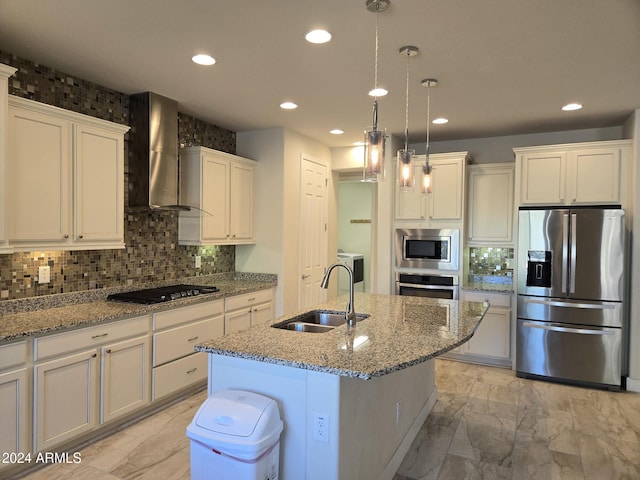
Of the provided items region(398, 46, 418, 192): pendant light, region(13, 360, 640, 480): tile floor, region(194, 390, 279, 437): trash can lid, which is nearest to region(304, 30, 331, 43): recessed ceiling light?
region(398, 46, 418, 192): pendant light

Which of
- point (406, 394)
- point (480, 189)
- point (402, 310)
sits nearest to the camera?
point (406, 394)

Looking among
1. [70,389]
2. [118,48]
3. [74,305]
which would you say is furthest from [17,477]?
[118,48]

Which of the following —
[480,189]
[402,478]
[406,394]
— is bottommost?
[402,478]

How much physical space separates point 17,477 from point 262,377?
5.42ft

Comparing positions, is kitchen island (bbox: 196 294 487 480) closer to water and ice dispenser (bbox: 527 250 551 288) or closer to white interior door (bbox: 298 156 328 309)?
water and ice dispenser (bbox: 527 250 551 288)

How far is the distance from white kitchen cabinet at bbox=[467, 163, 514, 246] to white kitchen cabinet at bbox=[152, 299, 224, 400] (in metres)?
2.99

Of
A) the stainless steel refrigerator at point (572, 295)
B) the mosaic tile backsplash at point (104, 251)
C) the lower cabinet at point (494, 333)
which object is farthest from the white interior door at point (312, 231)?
the stainless steel refrigerator at point (572, 295)

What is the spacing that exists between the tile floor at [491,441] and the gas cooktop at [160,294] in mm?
900

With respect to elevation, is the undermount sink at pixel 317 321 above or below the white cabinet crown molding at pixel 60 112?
below

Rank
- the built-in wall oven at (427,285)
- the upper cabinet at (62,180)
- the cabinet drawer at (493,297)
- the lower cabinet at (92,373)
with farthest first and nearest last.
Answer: the built-in wall oven at (427,285) < the cabinet drawer at (493,297) < the upper cabinet at (62,180) < the lower cabinet at (92,373)

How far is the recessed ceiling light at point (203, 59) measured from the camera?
2.74 m

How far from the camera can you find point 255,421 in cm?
171

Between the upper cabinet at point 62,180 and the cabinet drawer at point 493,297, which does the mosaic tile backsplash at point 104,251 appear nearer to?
the upper cabinet at point 62,180

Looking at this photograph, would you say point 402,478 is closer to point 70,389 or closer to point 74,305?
point 70,389
